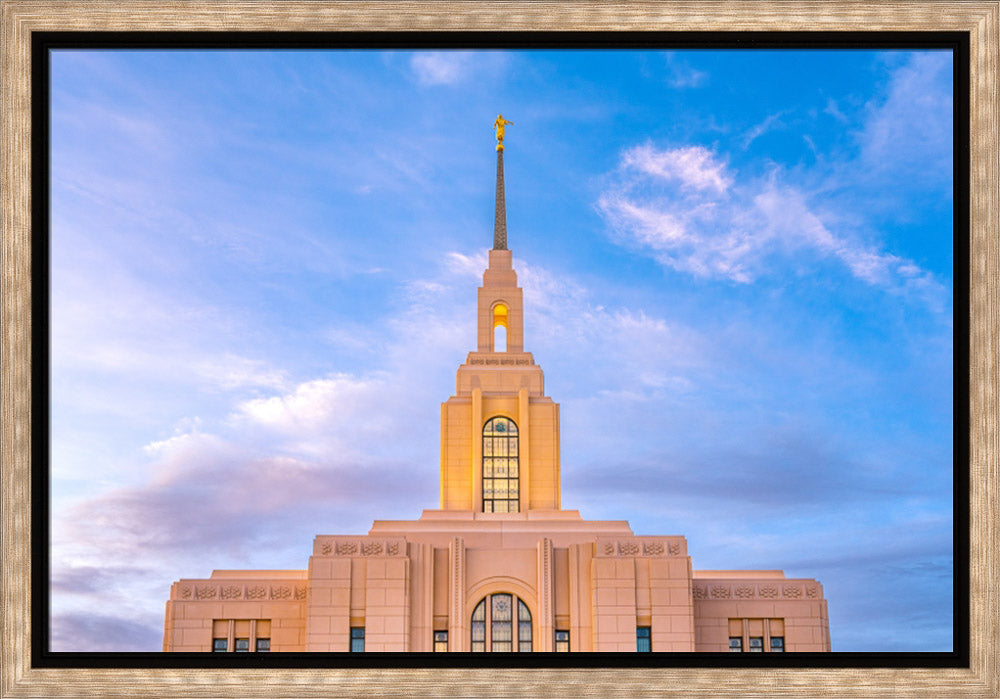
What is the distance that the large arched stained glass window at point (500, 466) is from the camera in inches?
1233

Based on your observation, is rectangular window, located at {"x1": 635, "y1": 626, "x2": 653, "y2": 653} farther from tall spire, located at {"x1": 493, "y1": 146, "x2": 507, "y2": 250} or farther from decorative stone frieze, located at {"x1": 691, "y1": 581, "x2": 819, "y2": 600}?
tall spire, located at {"x1": 493, "y1": 146, "x2": 507, "y2": 250}

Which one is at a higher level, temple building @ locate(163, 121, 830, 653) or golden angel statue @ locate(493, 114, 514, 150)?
golden angel statue @ locate(493, 114, 514, 150)

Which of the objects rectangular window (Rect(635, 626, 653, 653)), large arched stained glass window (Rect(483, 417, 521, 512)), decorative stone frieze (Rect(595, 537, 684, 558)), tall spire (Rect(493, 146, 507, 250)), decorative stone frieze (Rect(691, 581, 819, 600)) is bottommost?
rectangular window (Rect(635, 626, 653, 653))

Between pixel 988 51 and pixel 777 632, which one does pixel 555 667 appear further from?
pixel 777 632

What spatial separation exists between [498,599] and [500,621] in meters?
0.49

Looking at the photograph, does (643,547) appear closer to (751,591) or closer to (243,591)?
(751,591)

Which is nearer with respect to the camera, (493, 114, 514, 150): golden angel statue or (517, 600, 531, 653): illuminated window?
(517, 600, 531, 653): illuminated window

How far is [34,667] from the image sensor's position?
6.95 m

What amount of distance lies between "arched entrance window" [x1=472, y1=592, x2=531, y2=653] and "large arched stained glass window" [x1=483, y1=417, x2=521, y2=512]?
5.48 meters

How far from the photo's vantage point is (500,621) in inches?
1018

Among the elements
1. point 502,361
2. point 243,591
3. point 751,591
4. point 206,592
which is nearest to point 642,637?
point 751,591

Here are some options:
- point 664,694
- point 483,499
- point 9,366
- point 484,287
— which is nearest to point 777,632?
point 483,499

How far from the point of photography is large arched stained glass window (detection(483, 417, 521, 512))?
3131 cm

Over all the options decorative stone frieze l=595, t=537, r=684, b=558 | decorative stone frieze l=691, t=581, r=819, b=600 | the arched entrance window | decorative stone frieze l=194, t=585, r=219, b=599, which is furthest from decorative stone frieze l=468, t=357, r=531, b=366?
decorative stone frieze l=194, t=585, r=219, b=599
